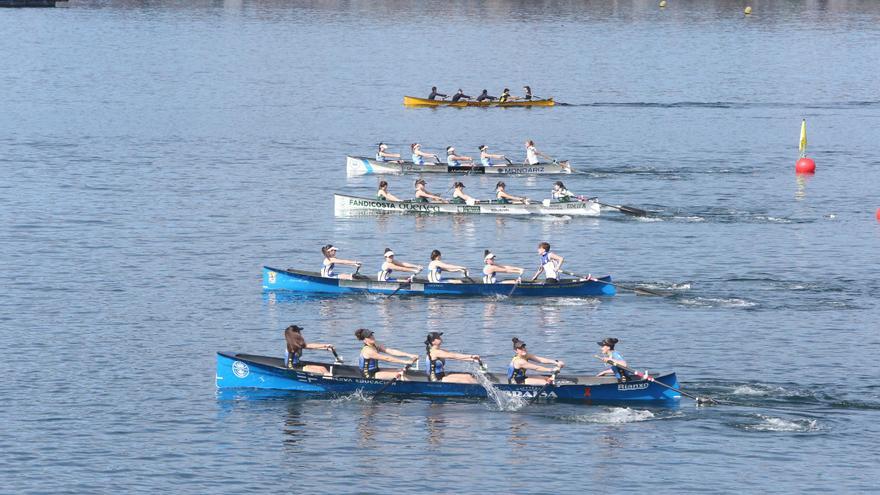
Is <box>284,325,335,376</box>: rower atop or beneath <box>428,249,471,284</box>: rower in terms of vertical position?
beneath

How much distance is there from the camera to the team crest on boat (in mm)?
50625

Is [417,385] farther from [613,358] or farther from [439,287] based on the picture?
[439,287]

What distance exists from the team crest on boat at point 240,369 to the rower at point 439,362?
6227mm

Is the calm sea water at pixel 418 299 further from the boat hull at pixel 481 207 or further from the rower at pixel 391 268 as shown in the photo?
the rower at pixel 391 268

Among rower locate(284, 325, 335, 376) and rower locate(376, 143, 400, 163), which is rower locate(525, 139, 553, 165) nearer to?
rower locate(376, 143, 400, 163)

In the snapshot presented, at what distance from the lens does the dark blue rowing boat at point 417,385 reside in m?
49.5

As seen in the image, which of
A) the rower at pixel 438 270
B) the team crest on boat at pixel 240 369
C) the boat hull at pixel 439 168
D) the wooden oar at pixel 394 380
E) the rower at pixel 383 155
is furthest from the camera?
the rower at pixel 383 155

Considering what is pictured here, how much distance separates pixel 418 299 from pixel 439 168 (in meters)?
34.0

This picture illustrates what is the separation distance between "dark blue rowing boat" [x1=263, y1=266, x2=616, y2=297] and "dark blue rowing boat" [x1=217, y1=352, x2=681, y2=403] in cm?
1297

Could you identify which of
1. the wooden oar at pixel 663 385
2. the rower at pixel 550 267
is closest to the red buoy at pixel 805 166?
the rower at pixel 550 267

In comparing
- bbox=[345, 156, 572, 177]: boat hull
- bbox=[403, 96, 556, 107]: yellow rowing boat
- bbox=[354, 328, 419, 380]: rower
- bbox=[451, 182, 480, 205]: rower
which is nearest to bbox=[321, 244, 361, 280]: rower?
bbox=[354, 328, 419, 380]: rower

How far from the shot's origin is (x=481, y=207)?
273ft

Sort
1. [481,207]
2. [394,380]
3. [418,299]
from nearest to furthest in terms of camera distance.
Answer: [394,380]
[418,299]
[481,207]

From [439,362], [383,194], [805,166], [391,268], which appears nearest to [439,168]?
[383,194]
